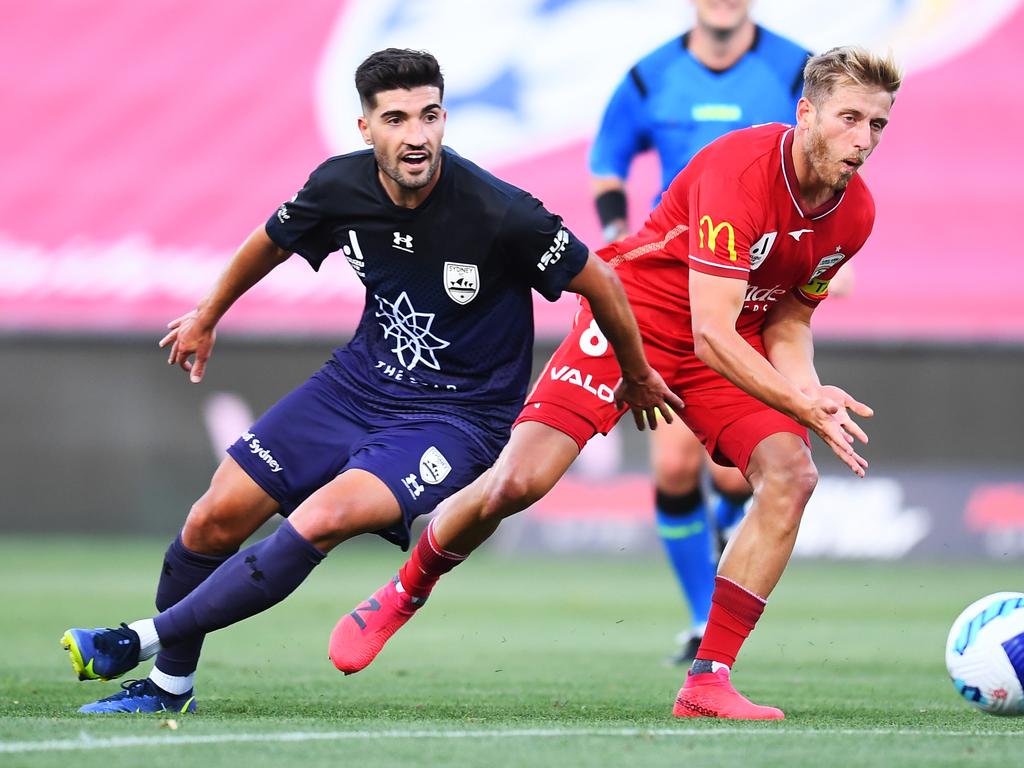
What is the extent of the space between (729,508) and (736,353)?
9.06ft

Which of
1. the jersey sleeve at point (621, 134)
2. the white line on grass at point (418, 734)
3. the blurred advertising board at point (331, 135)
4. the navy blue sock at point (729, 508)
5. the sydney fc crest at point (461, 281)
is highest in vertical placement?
the blurred advertising board at point (331, 135)

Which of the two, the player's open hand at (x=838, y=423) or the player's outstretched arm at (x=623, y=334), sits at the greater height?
the player's outstretched arm at (x=623, y=334)

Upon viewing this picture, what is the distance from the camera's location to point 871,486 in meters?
13.5

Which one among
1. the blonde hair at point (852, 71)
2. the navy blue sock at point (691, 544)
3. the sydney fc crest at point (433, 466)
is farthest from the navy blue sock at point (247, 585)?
the navy blue sock at point (691, 544)

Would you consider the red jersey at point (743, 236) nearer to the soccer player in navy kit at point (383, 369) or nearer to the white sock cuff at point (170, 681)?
the soccer player in navy kit at point (383, 369)

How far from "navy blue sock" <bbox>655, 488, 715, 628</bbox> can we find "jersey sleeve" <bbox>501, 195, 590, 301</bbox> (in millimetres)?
2423

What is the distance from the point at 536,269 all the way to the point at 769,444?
96 cm

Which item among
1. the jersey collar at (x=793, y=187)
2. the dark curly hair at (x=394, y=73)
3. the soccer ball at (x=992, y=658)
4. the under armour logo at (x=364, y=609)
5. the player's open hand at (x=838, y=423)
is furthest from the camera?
the under armour logo at (x=364, y=609)

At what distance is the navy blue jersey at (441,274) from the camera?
526cm

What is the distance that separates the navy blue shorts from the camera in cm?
517

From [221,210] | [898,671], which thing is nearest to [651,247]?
[898,671]

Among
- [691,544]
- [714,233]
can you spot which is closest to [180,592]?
[714,233]

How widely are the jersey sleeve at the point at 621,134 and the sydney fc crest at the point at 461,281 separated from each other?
269 cm

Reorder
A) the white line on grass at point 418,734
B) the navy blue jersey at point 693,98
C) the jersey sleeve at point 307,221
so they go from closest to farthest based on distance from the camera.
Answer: the white line on grass at point 418,734, the jersey sleeve at point 307,221, the navy blue jersey at point 693,98
